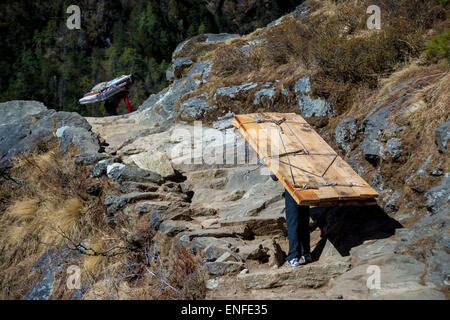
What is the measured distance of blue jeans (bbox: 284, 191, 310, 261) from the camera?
14.7 feet

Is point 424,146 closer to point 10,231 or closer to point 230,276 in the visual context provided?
point 230,276

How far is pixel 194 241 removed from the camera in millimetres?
4664

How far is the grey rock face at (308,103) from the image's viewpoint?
751cm

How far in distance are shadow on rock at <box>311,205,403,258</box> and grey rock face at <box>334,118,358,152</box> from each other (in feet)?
4.33

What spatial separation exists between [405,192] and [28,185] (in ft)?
22.1

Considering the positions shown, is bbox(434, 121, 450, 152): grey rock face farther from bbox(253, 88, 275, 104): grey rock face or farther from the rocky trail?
bbox(253, 88, 275, 104): grey rock face

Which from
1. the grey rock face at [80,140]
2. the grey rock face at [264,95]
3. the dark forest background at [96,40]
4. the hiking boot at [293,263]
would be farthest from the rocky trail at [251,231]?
the dark forest background at [96,40]

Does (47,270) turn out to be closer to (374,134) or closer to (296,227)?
(296,227)

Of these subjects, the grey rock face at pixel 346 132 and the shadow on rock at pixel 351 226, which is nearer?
the shadow on rock at pixel 351 226

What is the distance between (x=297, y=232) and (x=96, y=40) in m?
52.9

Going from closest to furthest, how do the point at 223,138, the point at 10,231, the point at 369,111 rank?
the point at 369,111 < the point at 10,231 < the point at 223,138

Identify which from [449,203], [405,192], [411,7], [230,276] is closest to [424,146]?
[405,192]

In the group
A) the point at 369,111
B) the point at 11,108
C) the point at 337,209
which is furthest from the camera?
the point at 11,108

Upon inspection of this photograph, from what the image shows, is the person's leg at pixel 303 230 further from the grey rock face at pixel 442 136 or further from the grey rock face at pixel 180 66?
the grey rock face at pixel 180 66
